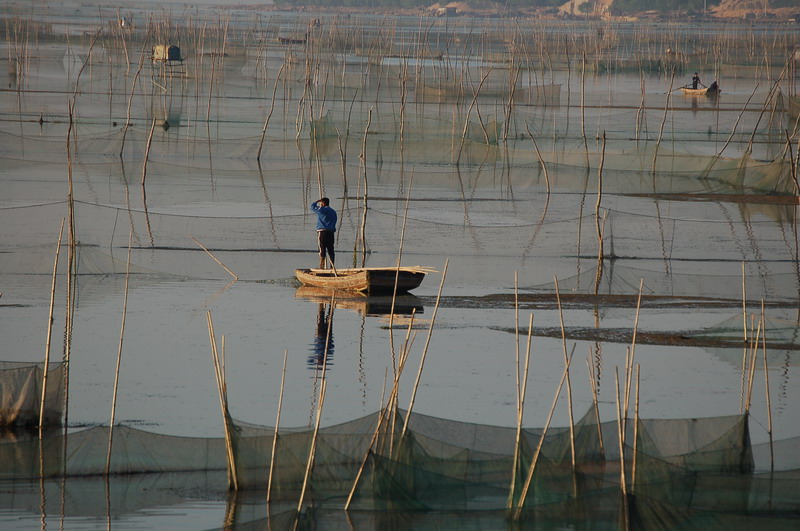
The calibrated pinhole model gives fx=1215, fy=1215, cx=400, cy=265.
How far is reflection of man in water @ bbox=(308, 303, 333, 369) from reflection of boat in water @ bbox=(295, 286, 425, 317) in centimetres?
22

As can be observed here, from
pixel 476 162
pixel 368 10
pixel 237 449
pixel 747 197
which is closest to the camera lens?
pixel 237 449

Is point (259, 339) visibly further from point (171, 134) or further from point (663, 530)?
point (171, 134)

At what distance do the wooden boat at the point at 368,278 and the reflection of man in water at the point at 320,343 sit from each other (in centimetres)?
25

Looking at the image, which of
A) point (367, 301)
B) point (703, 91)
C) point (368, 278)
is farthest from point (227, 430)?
point (703, 91)

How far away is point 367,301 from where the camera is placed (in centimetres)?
980

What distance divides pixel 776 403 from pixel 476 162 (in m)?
10.9

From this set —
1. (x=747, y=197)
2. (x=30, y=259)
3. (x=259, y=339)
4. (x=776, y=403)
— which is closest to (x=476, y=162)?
(x=747, y=197)

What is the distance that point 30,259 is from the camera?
10.7 meters

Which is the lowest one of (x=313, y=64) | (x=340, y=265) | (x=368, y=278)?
(x=340, y=265)

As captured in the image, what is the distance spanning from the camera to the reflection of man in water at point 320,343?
8.00 meters

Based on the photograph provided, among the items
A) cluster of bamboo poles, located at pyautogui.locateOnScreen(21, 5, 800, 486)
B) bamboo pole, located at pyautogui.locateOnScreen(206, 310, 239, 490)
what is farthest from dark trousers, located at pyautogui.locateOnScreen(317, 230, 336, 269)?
bamboo pole, located at pyautogui.locateOnScreen(206, 310, 239, 490)

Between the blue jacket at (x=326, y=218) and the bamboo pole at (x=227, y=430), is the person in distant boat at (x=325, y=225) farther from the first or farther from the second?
the bamboo pole at (x=227, y=430)

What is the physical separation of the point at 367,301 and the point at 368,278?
0.34m

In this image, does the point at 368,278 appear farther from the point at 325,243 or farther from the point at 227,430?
the point at 227,430
